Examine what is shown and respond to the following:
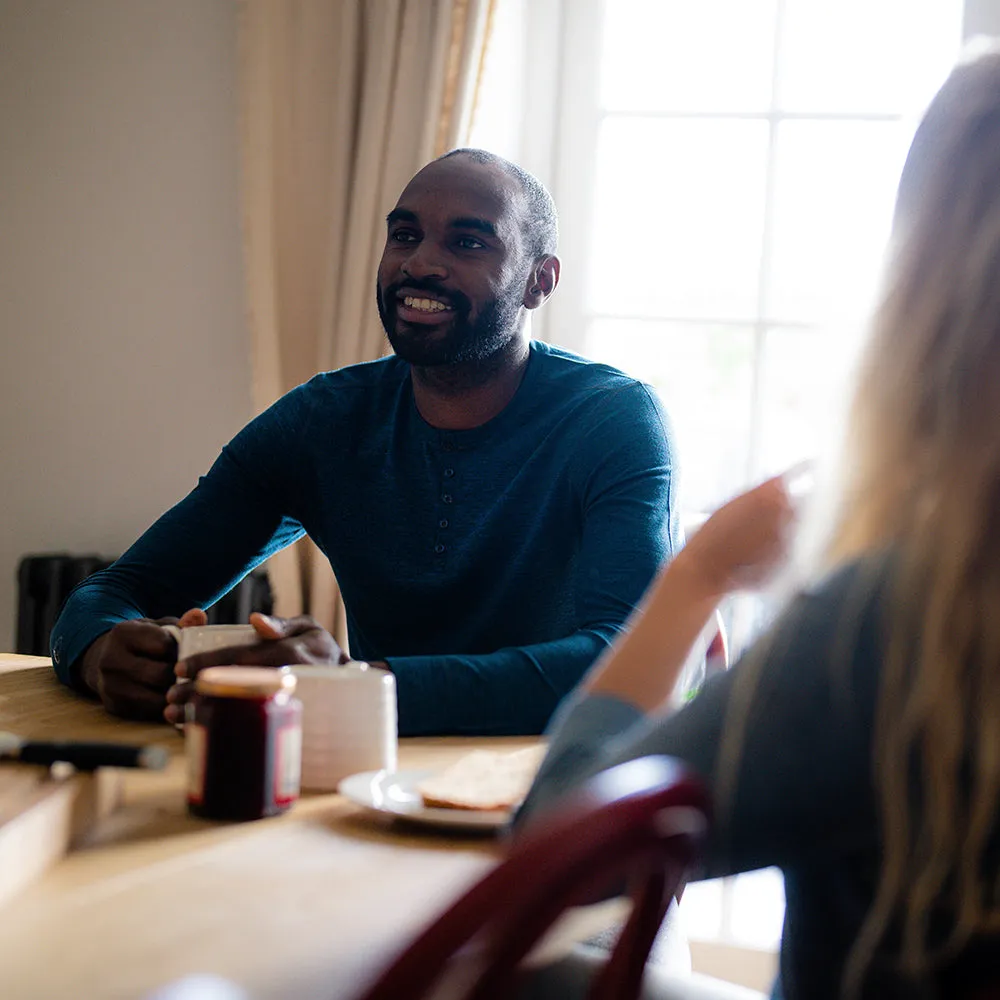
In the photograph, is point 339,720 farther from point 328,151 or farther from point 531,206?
point 328,151

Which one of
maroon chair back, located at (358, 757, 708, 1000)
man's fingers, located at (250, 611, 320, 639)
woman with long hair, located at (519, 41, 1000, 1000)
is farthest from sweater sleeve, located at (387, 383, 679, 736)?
maroon chair back, located at (358, 757, 708, 1000)

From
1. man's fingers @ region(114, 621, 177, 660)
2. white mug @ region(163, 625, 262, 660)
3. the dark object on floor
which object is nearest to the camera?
white mug @ region(163, 625, 262, 660)

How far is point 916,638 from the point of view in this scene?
625 millimetres

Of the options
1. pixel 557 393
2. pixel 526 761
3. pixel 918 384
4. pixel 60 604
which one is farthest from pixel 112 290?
pixel 918 384

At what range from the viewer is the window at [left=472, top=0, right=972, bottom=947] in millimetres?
2682

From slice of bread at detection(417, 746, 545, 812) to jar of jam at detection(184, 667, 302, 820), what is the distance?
111 mm

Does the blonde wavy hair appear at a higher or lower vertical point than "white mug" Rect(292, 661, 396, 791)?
higher

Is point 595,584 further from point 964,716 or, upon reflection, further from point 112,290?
point 112,290

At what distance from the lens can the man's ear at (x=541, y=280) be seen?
2039mm

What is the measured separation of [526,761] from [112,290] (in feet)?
7.60

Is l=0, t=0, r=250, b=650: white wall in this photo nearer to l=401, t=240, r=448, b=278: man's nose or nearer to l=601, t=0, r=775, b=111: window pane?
l=601, t=0, r=775, b=111: window pane

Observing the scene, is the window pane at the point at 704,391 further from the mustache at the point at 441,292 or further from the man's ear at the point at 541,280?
the mustache at the point at 441,292

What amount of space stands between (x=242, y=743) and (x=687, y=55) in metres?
2.25

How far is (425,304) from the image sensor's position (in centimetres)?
191
